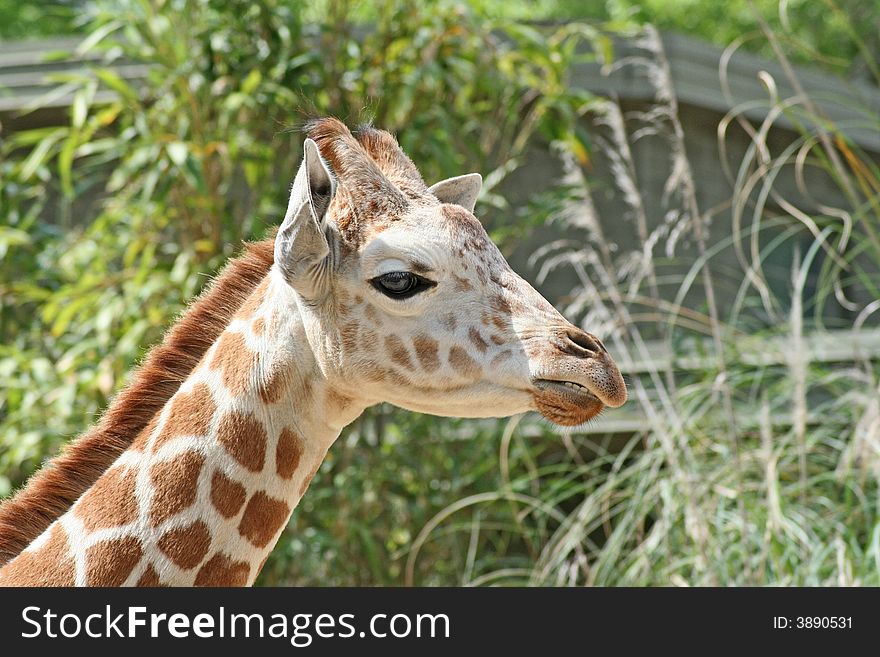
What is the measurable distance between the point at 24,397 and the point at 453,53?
253cm

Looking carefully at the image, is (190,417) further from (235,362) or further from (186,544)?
(186,544)

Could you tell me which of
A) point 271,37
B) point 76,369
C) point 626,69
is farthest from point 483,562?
point 626,69

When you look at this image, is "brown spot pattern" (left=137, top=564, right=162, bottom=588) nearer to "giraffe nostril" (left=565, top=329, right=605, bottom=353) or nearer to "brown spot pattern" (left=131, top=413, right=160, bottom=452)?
"brown spot pattern" (left=131, top=413, right=160, bottom=452)

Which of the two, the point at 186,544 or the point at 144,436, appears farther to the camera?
the point at 144,436

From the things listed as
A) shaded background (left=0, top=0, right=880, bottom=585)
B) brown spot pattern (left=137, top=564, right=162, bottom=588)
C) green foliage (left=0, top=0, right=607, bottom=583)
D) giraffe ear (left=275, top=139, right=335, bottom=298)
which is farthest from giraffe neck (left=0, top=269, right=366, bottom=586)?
green foliage (left=0, top=0, right=607, bottom=583)

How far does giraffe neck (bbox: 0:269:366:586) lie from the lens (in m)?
2.36

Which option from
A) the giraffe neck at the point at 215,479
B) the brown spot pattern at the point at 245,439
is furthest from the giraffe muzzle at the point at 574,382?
the brown spot pattern at the point at 245,439

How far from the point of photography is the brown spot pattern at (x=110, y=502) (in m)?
2.38

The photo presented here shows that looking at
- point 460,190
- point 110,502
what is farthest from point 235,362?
point 460,190

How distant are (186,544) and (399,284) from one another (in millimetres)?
685

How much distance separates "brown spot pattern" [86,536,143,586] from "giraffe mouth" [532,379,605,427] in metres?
0.87

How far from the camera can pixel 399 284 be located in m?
2.35
